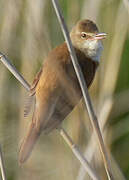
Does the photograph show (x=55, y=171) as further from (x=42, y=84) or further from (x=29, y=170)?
(x=42, y=84)

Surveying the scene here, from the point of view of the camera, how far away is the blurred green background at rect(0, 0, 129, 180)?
312cm

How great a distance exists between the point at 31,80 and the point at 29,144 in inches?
36.6

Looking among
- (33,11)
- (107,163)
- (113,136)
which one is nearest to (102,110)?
(113,136)

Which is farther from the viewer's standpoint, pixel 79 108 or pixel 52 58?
pixel 79 108

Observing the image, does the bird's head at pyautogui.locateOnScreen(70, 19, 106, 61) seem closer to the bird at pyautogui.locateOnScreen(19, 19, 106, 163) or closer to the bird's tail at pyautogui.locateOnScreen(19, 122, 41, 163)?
the bird at pyautogui.locateOnScreen(19, 19, 106, 163)

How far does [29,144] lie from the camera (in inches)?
97.3

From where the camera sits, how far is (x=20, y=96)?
346cm

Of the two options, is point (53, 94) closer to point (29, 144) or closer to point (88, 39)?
point (29, 144)

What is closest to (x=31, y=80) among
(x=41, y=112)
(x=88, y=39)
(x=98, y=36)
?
(x=88, y=39)

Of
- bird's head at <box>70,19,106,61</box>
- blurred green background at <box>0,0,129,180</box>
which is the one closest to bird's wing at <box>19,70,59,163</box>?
blurred green background at <box>0,0,129,180</box>

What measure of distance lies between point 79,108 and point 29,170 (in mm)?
564

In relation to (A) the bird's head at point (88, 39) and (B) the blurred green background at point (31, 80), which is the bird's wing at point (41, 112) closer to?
(B) the blurred green background at point (31, 80)

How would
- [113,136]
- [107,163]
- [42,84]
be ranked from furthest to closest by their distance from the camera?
[113,136] < [42,84] < [107,163]

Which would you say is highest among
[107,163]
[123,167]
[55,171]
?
[107,163]
